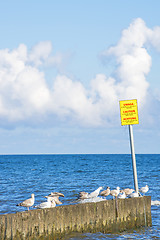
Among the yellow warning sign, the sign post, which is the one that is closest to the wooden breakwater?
the sign post

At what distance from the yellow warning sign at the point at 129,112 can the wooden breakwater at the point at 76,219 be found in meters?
2.65

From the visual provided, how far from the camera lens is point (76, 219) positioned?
1030 centimetres

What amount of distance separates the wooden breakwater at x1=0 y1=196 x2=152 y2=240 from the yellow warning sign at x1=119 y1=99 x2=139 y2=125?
2.65 meters

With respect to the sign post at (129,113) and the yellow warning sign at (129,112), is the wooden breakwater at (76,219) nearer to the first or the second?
the sign post at (129,113)

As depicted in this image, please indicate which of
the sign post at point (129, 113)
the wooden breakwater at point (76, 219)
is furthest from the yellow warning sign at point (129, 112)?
the wooden breakwater at point (76, 219)

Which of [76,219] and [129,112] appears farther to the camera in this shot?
[129,112]

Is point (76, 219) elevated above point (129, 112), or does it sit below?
below

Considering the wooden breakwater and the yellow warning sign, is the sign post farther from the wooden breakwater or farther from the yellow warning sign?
the wooden breakwater

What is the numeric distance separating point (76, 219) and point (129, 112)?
13.9 feet

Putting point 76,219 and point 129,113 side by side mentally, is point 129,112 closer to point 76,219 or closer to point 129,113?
point 129,113

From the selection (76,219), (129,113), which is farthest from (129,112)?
(76,219)

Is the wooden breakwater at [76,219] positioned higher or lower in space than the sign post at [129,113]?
lower

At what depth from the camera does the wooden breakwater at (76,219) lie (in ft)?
30.1

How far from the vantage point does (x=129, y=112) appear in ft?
41.4
